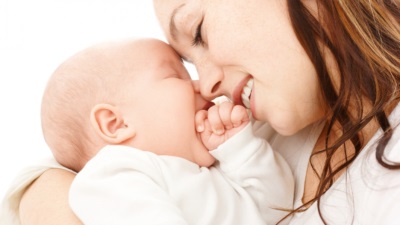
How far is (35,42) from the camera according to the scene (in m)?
2.48

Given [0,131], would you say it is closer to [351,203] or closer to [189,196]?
[189,196]

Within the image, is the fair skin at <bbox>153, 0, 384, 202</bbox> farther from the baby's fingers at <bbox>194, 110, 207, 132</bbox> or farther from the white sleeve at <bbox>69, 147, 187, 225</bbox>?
the white sleeve at <bbox>69, 147, 187, 225</bbox>

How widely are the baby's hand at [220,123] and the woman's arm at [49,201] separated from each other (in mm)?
362

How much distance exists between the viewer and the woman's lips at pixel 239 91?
1436mm

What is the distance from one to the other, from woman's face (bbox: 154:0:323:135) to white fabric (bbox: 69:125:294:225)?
114 millimetres

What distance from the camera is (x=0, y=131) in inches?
94.7

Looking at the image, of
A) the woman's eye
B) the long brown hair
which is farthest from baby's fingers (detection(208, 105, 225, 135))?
the long brown hair

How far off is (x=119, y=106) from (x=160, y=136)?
12 centimetres

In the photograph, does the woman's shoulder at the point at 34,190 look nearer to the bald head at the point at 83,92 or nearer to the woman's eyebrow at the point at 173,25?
the bald head at the point at 83,92

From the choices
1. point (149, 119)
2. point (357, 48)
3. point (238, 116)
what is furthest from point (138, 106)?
point (357, 48)

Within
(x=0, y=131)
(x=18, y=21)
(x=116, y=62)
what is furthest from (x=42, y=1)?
(x=116, y=62)

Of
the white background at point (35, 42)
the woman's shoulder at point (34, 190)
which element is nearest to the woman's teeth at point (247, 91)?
the woman's shoulder at point (34, 190)

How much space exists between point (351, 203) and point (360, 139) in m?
0.24

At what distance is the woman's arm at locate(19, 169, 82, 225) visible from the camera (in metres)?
1.37
